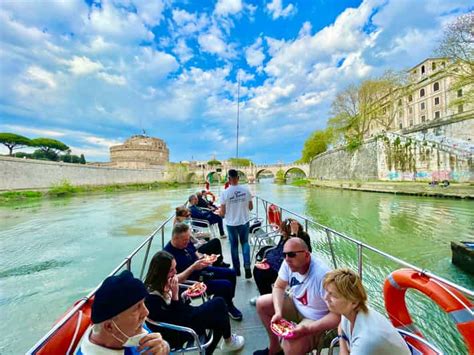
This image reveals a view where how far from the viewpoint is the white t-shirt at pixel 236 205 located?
3.69 metres

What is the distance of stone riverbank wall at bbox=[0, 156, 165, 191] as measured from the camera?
88.2 ft

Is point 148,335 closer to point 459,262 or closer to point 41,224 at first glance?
point 459,262

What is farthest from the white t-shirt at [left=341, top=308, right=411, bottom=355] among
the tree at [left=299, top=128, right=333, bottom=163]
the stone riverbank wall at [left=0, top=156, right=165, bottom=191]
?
the tree at [left=299, top=128, right=333, bottom=163]

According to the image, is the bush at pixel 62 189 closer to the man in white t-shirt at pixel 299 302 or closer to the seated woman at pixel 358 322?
the man in white t-shirt at pixel 299 302

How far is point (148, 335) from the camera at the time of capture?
120 centimetres


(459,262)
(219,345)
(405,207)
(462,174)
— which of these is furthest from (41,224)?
(462,174)

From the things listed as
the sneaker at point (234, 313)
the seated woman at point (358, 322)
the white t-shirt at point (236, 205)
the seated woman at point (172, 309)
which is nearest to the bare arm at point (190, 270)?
the seated woman at point (172, 309)

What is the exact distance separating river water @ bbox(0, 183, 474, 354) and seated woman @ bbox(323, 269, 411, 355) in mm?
2634

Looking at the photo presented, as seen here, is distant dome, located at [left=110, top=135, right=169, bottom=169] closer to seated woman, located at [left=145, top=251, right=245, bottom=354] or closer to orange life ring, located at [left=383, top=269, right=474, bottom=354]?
seated woman, located at [left=145, top=251, right=245, bottom=354]

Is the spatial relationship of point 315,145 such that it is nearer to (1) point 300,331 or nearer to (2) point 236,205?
(2) point 236,205

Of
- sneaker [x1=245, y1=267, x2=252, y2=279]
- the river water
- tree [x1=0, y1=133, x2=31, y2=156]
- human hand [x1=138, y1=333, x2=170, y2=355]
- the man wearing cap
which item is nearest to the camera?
the man wearing cap

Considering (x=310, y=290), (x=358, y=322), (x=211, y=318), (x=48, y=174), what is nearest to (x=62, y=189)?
(x=48, y=174)

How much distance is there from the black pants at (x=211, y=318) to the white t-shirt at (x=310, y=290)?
1.86 ft

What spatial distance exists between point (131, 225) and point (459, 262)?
1191cm
